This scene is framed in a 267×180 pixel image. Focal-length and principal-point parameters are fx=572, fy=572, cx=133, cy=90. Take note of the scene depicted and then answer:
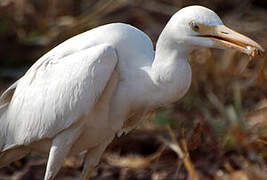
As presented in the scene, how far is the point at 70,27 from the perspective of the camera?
5.21 m

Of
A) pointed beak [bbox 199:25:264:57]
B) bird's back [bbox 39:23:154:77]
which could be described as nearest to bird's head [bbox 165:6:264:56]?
pointed beak [bbox 199:25:264:57]

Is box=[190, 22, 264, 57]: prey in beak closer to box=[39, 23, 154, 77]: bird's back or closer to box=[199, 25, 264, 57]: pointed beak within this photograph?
box=[199, 25, 264, 57]: pointed beak

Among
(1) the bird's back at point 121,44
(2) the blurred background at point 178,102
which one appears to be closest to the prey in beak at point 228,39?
(1) the bird's back at point 121,44

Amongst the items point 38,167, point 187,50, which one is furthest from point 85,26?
point 187,50

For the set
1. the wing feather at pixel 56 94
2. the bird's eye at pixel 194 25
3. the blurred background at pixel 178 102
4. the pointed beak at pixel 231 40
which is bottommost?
the blurred background at pixel 178 102

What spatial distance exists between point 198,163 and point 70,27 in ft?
6.04

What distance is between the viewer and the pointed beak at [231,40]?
221 centimetres

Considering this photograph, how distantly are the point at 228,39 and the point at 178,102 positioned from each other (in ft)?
8.19

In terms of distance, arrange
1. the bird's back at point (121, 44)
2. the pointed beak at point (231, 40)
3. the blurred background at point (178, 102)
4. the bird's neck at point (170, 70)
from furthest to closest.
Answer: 1. the blurred background at point (178, 102)
2. the bird's back at point (121, 44)
3. the bird's neck at point (170, 70)
4. the pointed beak at point (231, 40)

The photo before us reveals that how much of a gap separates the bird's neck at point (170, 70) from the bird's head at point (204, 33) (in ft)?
0.21

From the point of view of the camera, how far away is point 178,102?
15.6 feet

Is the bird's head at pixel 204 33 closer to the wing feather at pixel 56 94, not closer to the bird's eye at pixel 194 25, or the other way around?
the bird's eye at pixel 194 25

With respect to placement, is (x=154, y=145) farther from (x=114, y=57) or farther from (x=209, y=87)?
(x=114, y=57)

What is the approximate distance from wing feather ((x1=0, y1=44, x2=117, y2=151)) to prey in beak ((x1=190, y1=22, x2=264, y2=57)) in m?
0.45
